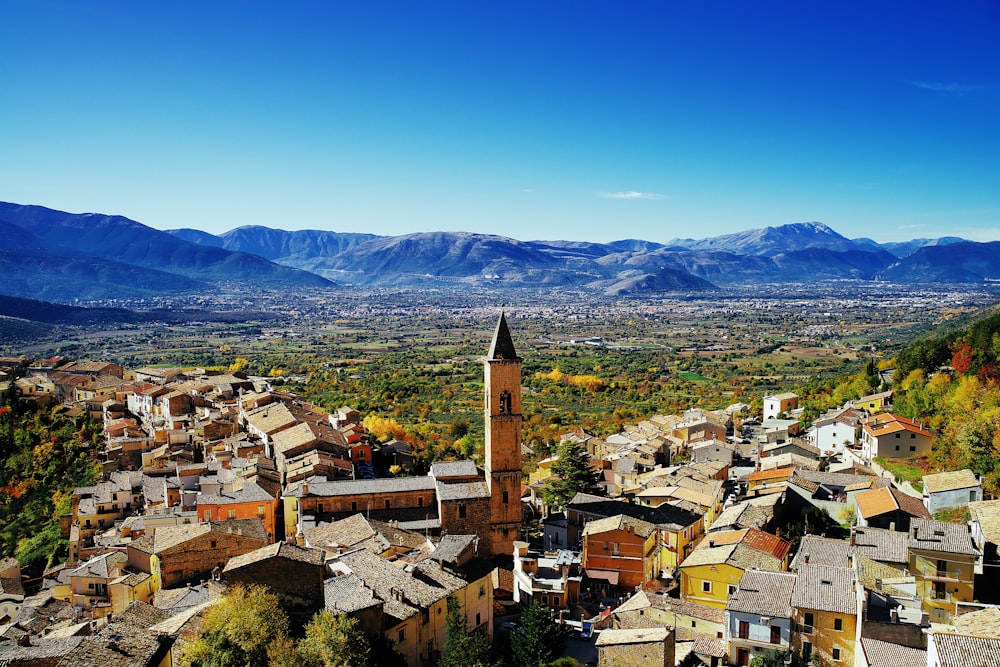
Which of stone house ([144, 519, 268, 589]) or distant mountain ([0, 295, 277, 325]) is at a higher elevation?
stone house ([144, 519, 268, 589])

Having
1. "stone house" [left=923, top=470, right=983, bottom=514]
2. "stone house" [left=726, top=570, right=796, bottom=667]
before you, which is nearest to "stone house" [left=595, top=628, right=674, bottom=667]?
"stone house" [left=726, top=570, right=796, bottom=667]

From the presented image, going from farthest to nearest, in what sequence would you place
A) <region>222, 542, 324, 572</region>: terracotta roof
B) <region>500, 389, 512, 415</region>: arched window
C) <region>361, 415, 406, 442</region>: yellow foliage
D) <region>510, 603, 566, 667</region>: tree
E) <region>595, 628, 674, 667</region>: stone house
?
<region>361, 415, 406, 442</region>: yellow foliage < <region>500, 389, 512, 415</region>: arched window < <region>510, 603, 566, 667</region>: tree < <region>595, 628, 674, 667</region>: stone house < <region>222, 542, 324, 572</region>: terracotta roof

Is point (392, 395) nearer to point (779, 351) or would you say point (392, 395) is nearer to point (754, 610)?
point (754, 610)

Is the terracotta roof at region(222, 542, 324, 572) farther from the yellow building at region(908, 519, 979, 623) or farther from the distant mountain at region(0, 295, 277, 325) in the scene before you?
the distant mountain at region(0, 295, 277, 325)

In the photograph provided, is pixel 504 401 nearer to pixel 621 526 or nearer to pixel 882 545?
pixel 621 526

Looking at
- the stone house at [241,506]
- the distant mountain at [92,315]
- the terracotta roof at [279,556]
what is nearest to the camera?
the terracotta roof at [279,556]

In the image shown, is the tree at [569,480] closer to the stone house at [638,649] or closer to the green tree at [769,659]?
the stone house at [638,649]

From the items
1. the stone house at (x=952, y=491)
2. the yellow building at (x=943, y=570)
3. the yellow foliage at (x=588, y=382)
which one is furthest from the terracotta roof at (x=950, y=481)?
the yellow foliage at (x=588, y=382)
